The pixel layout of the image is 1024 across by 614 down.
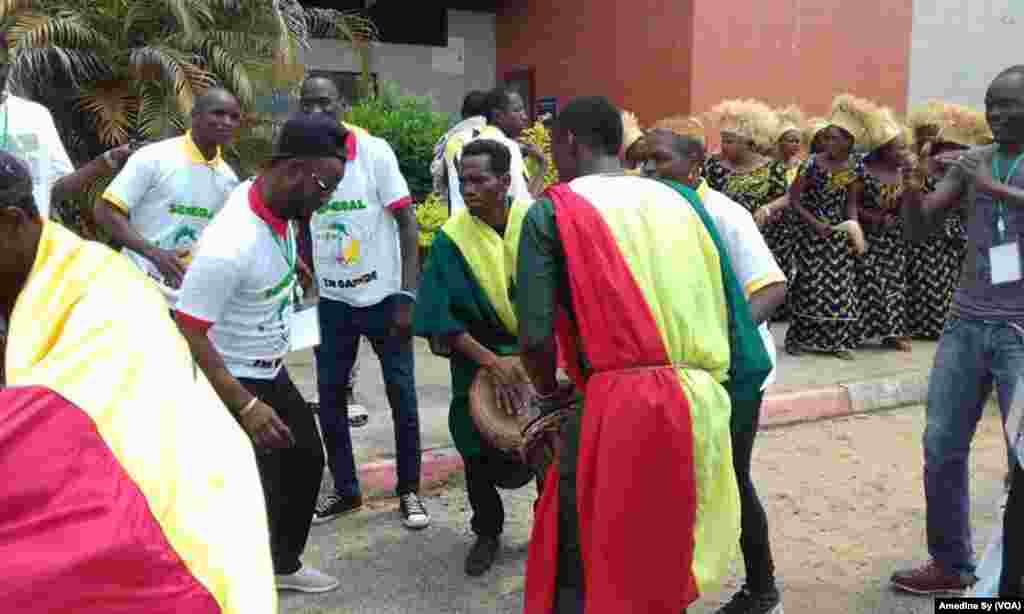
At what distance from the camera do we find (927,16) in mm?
12047

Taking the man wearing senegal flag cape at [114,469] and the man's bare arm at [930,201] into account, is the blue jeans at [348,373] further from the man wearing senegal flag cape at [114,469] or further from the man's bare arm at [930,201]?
the man wearing senegal flag cape at [114,469]

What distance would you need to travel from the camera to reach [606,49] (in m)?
11.6

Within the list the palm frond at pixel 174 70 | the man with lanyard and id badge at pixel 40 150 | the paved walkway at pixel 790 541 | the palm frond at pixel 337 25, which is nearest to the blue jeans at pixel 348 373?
the paved walkway at pixel 790 541

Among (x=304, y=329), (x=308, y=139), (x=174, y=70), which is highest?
(x=174, y=70)

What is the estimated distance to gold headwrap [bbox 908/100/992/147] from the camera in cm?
884

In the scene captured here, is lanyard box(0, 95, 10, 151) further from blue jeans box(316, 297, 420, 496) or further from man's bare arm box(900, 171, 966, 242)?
man's bare arm box(900, 171, 966, 242)

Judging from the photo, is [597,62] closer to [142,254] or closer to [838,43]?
[838,43]

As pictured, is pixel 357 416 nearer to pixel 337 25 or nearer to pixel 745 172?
pixel 745 172

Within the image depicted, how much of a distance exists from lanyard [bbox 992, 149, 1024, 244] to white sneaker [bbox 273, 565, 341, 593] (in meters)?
2.83

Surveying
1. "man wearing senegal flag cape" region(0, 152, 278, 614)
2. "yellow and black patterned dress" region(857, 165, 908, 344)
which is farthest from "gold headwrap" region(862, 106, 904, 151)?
"man wearing senegal flag cape" region(0, 152, 278, 614)

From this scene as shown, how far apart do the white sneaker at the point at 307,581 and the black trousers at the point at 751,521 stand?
163cm

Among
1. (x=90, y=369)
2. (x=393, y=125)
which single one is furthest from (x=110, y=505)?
(x=393, y=125)

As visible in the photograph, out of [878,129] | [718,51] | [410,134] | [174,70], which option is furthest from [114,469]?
[718,51]

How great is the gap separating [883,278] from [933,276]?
674mm
